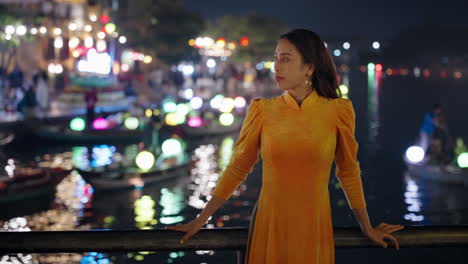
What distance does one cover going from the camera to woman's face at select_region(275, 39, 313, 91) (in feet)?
10.0

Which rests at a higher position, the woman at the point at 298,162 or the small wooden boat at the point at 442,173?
the woman at the point at 298,162

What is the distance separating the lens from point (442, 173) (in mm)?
17016

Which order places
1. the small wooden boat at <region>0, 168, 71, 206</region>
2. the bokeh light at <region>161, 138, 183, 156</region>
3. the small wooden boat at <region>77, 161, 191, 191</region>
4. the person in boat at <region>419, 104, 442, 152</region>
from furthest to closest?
the bokeh light at <region>161, 138, 183, 156</region>
the person in boat at <region>419, 104, 442, 152</region>
the small wooden boat at <region>77, 161, 191, 191</region>
the small wooden boat at <region>0, 168, 71, 206</region>

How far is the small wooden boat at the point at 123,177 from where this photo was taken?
51.1 ft

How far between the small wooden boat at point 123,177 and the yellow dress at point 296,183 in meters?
12.9

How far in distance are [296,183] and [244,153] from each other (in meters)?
0.30

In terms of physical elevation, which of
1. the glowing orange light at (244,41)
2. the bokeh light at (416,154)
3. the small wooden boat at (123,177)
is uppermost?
the glowing orange light at (244,41)

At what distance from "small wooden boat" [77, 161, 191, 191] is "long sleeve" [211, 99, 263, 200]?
12.7 meters

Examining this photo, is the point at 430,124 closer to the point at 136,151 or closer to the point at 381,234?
the point at 136,151

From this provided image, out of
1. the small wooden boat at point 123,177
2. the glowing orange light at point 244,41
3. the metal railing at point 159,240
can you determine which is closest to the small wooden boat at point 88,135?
the small wooden boat at point 123,177

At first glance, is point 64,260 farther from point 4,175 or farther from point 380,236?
point 380,236

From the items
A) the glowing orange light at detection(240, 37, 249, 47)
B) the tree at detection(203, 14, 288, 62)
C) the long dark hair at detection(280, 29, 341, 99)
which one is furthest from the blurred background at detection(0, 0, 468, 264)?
the tree at detection(203, 14, 288, 62)

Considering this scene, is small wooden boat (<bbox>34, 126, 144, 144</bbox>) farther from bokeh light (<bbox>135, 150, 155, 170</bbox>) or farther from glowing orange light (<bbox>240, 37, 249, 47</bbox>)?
glowing orange light (<bbox>240, 37, 249, 47</bbox>)

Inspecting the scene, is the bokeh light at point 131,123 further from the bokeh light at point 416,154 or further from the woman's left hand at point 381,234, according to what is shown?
the woman's left hand at point 381,234
